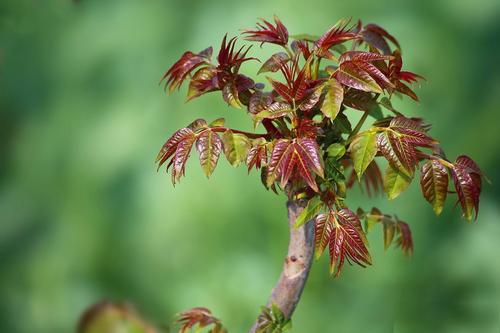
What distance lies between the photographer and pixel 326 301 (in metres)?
1.53

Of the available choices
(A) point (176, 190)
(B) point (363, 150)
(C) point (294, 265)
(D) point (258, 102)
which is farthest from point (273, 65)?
(A) point (176, 190)

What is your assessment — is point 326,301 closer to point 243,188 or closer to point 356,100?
point 243,188

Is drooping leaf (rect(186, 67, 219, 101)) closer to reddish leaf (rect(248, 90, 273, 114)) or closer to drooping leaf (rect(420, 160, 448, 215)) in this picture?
reddish leaf (rect(248, 90, 273, 114))

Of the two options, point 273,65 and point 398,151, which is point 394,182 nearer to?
point 398,151

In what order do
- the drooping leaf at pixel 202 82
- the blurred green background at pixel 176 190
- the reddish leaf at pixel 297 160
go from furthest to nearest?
1. the blurred green background at pixel 176 190
2. the drooping leaf at pixel 202 82
3. the reddish leaf at pixel 297 160

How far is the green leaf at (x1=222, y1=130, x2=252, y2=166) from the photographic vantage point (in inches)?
36.3

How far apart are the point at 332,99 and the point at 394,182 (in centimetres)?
13

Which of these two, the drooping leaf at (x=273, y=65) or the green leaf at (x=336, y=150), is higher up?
the drooping leaf at (x=273, y=65)

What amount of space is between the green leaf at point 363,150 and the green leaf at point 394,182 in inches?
1.5

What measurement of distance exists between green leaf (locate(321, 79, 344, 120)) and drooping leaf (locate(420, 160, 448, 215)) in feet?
0.42

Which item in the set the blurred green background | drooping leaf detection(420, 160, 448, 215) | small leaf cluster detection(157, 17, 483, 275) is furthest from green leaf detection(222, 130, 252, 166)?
the blurred green background

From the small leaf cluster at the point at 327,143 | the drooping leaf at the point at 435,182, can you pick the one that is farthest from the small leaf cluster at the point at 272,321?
the drooping leaf at the point at 435,182

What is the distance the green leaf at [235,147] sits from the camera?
92 cm

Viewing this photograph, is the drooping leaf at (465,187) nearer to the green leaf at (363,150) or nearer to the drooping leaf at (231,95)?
the green leaf at (363,150)
